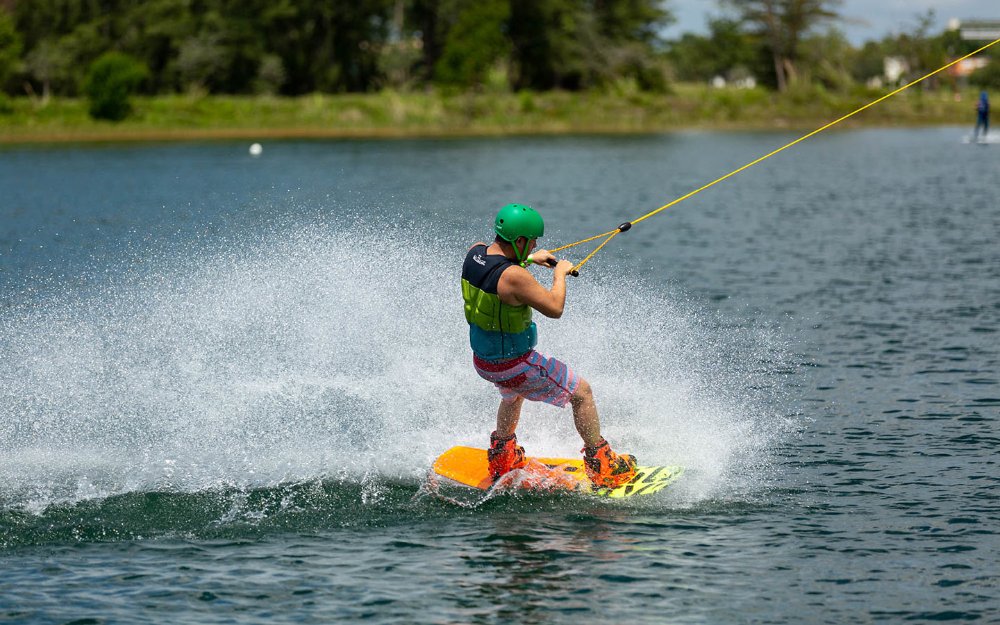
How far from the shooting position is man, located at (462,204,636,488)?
9.56 metres

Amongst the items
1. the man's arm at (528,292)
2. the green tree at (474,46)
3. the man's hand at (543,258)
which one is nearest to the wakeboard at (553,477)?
the man's arm at (528,292)

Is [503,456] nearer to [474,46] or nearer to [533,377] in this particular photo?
[533,377]

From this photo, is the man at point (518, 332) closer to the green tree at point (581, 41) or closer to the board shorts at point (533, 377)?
the board shorts at point (533, 377)

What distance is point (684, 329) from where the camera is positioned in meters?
18.2

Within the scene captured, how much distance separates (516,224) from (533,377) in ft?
4.02

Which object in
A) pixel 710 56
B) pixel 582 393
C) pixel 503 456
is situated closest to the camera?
pixel 582 393

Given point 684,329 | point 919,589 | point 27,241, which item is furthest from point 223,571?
point 27,241

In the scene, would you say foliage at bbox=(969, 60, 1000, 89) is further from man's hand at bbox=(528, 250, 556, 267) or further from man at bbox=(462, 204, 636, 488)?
man's hand at bbox=(528, 250, 556, 267)

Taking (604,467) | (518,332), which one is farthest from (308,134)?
(518,332)

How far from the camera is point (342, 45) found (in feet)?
289

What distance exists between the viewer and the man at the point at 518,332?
9.56 meters

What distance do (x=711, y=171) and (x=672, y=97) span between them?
37081 mm

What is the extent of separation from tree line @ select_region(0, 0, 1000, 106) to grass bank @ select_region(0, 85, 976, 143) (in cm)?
248

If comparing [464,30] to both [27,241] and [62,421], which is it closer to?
[27,241]
